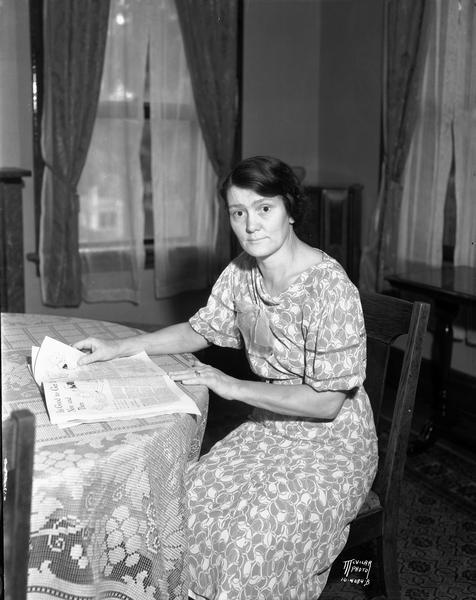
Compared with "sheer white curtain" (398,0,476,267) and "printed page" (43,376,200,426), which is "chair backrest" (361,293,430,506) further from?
"sheer white curtain" (398,0,476,267)

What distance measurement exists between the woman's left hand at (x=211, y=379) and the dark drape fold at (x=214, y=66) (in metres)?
2.29

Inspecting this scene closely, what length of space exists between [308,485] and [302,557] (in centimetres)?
12

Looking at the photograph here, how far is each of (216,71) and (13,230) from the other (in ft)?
4.27

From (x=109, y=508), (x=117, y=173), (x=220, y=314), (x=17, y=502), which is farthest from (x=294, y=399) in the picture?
(x=117, y=173)

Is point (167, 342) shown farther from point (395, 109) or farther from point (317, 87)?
point (317, 87)

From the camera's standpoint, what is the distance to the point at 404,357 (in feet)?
4.71

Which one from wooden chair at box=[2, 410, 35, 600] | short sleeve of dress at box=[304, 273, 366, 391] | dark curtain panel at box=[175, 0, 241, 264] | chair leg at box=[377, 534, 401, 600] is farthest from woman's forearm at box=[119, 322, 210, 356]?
dark curtain panel at box=[175, 0, 241, 264]

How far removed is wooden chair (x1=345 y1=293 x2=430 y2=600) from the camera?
144 cm

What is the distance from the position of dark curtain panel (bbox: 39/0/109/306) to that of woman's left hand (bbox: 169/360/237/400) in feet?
6.03

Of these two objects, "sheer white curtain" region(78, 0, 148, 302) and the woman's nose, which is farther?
"sheer white curtain" region(78, 0, 148, 302)

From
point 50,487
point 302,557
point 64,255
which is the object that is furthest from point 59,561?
point 64,255

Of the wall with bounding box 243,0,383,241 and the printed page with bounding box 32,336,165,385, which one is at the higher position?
the wall with bounding box 243,0,383,241

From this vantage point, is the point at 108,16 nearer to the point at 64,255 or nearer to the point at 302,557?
the point at 64,255

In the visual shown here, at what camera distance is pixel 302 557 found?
128 centimetres
